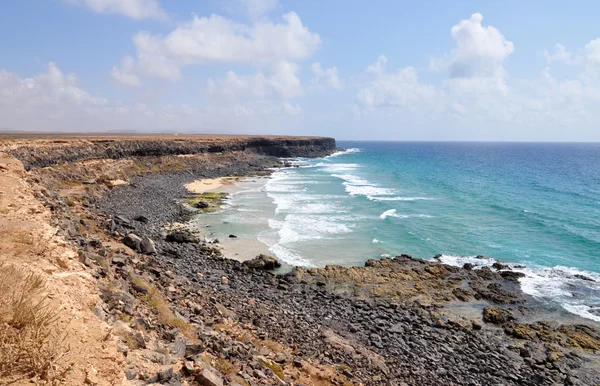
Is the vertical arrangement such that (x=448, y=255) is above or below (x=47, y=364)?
below

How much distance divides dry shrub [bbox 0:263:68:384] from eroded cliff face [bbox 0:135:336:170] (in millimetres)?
36216

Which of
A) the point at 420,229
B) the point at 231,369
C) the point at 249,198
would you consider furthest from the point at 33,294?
the point at 249,198

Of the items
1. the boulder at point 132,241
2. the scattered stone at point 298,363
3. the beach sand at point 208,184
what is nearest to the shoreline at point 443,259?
the boulder at point 132,241

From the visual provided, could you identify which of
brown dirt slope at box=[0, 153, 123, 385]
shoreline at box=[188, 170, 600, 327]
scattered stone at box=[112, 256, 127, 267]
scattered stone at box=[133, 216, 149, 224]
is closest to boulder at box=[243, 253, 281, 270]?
shoreline at box=[188, 170, 600, 327]

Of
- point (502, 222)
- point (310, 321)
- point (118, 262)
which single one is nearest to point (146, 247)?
point (118, 262)

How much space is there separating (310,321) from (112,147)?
5565 centimetres

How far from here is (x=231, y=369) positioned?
426 inches

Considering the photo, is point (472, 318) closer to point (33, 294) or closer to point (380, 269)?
point (380, 269)

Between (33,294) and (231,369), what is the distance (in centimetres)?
549

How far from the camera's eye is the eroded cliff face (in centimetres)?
4460

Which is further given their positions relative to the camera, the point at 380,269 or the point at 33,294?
the point at 380,269

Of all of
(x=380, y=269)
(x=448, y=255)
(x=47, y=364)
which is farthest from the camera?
(x=448, y=255)

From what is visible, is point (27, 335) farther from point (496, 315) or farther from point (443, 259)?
point (443, 259)

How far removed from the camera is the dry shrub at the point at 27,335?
623 centimetres
